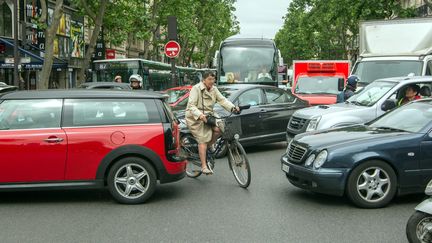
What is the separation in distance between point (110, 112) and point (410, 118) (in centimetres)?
407

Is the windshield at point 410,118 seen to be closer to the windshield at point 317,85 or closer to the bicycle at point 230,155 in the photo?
the bicycle at point 230,155

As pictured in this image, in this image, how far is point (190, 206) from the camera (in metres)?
7.66

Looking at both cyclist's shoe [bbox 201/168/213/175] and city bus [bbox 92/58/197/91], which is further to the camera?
city bus [bbox 92/58/197/91]

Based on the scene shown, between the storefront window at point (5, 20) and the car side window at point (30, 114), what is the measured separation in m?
23.3

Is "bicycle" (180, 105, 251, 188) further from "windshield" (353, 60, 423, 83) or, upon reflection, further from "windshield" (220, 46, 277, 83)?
"windshield" (220, 46, 277, 83)

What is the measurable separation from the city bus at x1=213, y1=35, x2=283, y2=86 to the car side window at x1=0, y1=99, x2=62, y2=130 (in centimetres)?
1417

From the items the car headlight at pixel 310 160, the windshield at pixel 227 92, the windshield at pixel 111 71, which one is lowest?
the car headlight at pixel 310 160

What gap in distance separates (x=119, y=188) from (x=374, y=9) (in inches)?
910

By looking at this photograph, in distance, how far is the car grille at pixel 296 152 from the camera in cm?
→ 790

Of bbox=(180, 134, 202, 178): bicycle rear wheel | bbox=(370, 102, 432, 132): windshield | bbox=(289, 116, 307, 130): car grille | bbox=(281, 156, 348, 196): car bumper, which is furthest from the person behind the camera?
bbox=(289, 116, 307, 130): car grille

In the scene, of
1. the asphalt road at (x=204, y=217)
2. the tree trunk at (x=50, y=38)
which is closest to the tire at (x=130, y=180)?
the asphalt road at (x=204, y=217)

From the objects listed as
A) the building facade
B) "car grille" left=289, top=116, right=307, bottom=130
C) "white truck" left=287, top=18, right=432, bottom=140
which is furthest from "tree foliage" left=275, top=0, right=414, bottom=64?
"car grille" left=289, top=116, right=307, bottom=130

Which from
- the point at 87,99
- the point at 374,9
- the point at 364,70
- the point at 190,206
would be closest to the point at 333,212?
the point at 190,206

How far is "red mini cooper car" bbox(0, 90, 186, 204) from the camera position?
7.57 metres
